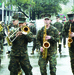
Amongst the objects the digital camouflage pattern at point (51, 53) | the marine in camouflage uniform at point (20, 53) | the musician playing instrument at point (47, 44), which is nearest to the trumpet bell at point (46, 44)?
the musician playing instrument at point (47, 44)

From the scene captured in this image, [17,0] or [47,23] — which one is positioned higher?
[17,0]

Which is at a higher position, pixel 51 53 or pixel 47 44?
pixel 47 44

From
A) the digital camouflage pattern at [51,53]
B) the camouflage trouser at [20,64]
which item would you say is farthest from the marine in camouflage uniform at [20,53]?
the digital camouflage pattern at [51,53]

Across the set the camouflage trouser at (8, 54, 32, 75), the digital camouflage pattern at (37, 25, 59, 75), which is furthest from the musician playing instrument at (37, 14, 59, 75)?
the camouflage trouser at (8, 54, 32, 75)

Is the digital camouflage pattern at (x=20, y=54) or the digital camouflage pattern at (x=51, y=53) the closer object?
the digital camouflage pattern at (x=20, y=54)

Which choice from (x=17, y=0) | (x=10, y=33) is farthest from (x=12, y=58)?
(x=17, y=0)

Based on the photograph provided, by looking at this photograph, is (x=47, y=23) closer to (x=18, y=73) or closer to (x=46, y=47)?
(x=46, y=47)

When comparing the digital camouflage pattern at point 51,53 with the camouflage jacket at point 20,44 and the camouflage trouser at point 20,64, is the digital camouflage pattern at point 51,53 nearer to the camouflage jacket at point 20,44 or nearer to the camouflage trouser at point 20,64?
the camouflage trouser at point 20,64

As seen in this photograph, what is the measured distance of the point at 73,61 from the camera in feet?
22.7

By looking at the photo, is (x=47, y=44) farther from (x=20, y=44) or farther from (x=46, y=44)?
(x=20, y=44)

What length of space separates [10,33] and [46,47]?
1059 millimetres

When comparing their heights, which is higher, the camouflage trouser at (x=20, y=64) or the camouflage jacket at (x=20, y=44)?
the camouflage jacket at (x=20, y=44)

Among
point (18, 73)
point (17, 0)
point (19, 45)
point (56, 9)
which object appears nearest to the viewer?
point (19, 45)

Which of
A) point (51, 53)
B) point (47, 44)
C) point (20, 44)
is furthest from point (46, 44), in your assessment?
point (20, 44)
